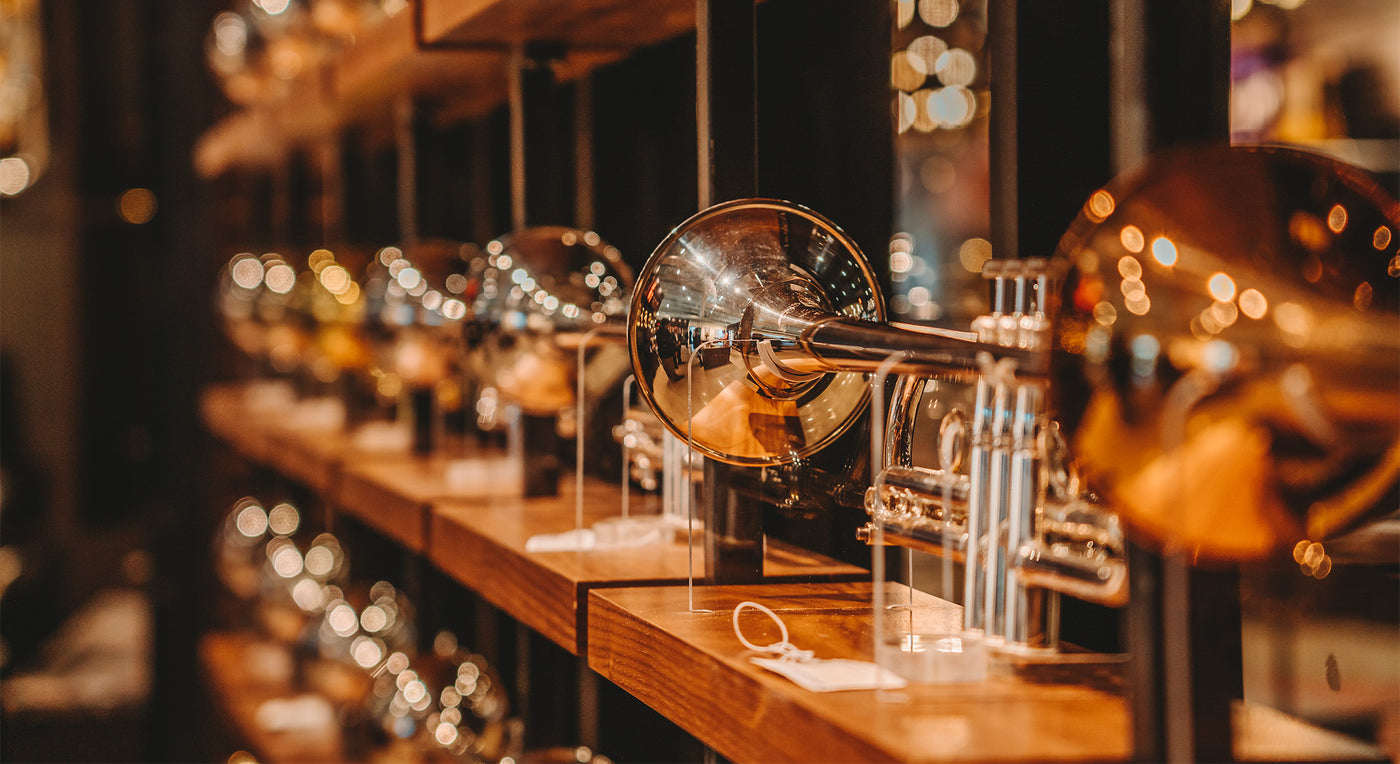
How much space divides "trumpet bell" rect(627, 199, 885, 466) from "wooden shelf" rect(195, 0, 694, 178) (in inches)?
19.5

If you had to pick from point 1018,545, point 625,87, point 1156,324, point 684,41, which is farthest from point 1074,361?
point 625,87

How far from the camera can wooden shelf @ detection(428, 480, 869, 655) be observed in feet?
3.46

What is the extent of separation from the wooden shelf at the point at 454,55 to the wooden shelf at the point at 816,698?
634mm

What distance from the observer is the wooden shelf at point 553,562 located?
1.06 meters

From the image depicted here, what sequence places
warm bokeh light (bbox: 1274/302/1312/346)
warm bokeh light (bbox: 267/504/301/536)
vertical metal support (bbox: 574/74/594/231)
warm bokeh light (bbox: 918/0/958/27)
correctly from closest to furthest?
warm bokeh light (bbox: 1274/302/1312/346), warm bokeh light (bbox: 918/0/958/27), vertical metal support (bbox: 574/74/594/231), warm bokeh light (bbox: 267/504/301/536)

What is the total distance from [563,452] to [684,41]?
0.54 metres

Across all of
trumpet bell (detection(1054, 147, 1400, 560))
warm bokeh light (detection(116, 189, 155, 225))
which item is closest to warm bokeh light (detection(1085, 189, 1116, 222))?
trumpet bell (detection(1054, 147, 1400, 560))

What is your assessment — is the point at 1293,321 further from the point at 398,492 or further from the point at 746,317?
the point at 398,492

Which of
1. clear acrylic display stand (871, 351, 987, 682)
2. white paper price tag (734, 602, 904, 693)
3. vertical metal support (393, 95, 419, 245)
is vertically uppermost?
vertical metal support (393, 95, 419, 245)

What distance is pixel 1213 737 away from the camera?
1.94ft

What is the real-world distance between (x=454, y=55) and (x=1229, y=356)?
132 cm

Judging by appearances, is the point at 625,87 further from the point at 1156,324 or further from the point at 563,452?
the point at 1156,324

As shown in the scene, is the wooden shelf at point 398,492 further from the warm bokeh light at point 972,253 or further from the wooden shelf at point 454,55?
the warm bokeh light at point 972,253

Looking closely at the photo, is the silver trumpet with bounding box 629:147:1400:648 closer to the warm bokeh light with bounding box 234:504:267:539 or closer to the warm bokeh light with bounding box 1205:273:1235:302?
the warm bokeh light with bounding box 1205:273:1235:302
